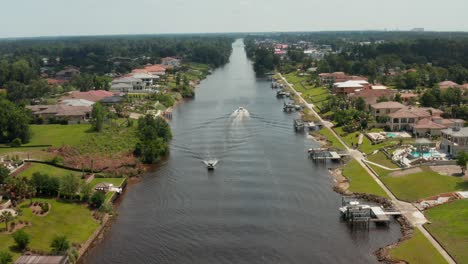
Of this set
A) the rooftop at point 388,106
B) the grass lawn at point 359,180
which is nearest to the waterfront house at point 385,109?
the rooftop at point 388,106

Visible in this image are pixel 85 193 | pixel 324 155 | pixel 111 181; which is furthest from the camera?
pixel 324 155

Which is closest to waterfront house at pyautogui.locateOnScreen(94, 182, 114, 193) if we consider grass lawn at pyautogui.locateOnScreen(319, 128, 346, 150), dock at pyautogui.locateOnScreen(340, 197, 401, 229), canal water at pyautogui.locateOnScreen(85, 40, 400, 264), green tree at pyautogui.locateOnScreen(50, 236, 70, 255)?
canal water at pyautogui.locateOnScreen(85, 40, 400, 264)

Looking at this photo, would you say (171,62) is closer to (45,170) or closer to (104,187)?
(45,170)

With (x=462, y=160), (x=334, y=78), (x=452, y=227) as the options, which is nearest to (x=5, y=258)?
(x=452, y=227)

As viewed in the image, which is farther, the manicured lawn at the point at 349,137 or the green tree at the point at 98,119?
the green tree at the point at 98,119

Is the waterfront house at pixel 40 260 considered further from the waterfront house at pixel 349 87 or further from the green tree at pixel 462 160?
the waterfront house at pixel 349 87

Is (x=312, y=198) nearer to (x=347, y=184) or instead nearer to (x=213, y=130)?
(x=347, y=184)
